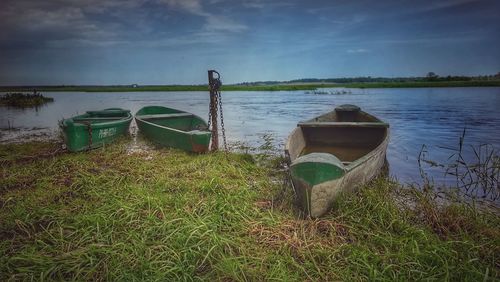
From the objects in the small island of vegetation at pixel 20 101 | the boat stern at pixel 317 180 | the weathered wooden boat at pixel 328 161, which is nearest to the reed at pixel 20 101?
the small island of vegetation at pixel 20 101

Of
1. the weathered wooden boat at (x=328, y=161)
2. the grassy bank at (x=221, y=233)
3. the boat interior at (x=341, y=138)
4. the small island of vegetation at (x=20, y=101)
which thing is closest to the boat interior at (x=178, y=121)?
the boat interior at (x=341, y=138)

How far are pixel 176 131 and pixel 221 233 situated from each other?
5912 mm

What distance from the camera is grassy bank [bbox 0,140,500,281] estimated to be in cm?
385

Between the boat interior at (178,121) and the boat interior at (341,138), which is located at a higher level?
the boat interior at (178,121)

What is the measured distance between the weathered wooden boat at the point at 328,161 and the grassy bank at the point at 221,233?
0.94 ft

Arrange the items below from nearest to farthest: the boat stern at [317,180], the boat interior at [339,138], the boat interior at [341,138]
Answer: the boat stern at [317,180] < the boat interior at [339,138] < the boat interior at [341,138]

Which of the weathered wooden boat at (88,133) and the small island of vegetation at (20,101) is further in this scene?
the small island of vegetation at (20,101)

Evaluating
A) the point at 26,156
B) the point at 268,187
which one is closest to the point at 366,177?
the point at 268,187

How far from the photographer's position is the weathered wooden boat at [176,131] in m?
9.62

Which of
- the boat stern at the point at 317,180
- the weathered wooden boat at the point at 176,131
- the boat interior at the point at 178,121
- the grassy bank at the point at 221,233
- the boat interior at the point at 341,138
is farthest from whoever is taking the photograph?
the boat interior at the point at 178,121

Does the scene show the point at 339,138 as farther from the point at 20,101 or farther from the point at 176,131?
the point at 20,101

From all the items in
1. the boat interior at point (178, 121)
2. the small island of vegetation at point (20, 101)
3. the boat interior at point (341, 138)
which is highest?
the small island of vegetation at point (20, 101)

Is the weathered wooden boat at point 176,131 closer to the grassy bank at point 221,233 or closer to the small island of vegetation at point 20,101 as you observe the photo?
the grassy bank at point 221,233

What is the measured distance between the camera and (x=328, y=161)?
508cm
